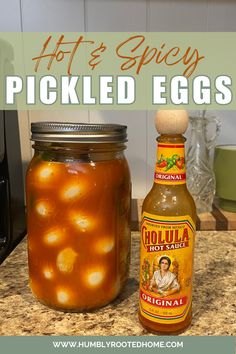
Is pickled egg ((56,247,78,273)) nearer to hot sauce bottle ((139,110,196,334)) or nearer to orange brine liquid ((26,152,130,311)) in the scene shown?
orange brine liquid ((26,152,130,311))

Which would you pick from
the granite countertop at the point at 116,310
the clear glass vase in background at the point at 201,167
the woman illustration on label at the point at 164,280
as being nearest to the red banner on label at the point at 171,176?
the woman illustration on label at the point at 164,280

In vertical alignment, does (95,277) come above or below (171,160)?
below

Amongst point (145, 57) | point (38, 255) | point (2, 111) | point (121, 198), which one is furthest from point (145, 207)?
point (145, 57)

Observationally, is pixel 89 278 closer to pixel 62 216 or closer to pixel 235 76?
pixel 62 216

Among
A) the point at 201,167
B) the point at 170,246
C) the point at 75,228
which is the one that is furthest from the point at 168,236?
the point at 201,167

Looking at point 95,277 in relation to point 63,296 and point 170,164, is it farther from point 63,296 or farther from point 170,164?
point 170,164

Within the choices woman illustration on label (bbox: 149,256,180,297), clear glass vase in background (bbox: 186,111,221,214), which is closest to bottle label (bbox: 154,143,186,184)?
woman illustration on label (bbox: 149,256,180,297)
